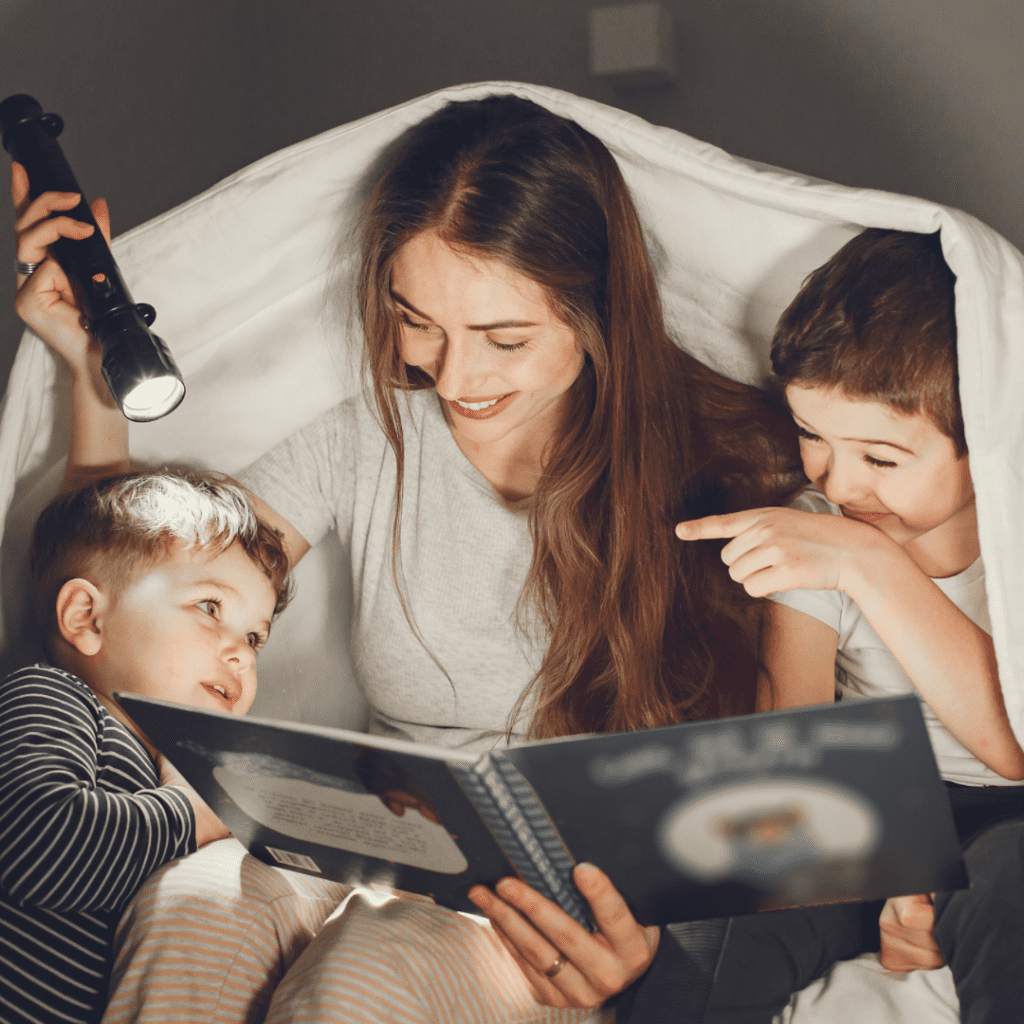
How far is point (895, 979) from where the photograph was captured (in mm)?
772

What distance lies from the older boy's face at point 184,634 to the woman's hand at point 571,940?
1.14 ft

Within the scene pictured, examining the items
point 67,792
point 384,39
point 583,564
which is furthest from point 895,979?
point 384,39

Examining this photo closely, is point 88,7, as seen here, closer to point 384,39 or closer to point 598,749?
point 384,39

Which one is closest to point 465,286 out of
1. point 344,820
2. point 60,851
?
point 344,820

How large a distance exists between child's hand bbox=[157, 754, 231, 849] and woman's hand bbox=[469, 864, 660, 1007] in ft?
1.00

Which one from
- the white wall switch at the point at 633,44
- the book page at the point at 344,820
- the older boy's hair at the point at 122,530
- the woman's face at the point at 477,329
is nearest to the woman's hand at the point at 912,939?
the book page at the point at 344,820

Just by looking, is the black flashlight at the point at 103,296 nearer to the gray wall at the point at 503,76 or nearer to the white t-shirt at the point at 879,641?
the gray wall at the point at 503,76

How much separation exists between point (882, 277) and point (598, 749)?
1.61 feet

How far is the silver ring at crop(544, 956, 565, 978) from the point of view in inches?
29.7

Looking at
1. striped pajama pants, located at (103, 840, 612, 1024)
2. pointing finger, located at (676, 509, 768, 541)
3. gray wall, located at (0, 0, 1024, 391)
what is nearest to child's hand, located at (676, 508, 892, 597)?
pointing finger, located at (676, 509, 768, 541)

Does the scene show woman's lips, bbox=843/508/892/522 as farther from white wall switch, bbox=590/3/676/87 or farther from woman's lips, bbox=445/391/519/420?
white wall switch, bbox=590/3/676/87

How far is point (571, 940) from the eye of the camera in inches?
29.1

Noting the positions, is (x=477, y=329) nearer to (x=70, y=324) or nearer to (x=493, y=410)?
(x=493, y=410)

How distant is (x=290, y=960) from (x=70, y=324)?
634mm
